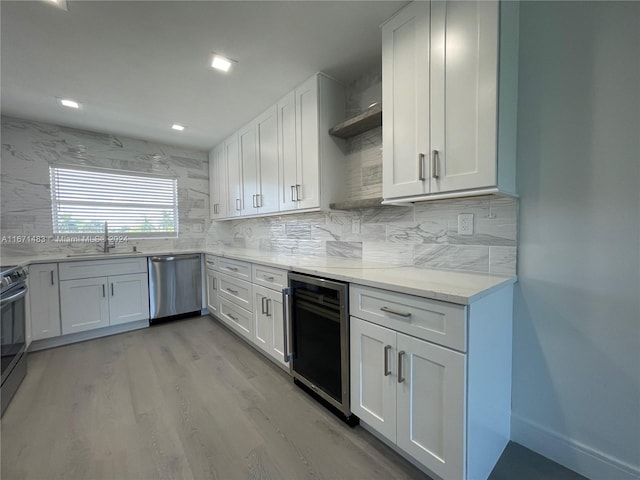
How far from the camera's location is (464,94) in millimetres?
1319

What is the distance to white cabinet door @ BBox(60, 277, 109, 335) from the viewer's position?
2830 mm

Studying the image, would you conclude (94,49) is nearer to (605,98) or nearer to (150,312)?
(150,312)

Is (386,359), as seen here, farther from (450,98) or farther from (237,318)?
(237,318)

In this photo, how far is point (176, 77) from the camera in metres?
2.25

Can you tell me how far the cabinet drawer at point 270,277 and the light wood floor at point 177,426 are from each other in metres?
0.72

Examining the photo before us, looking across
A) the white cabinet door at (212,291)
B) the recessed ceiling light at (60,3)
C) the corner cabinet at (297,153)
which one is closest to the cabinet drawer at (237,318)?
the white cabinet door at (212,291)

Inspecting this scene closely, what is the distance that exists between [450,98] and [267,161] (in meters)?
1.95

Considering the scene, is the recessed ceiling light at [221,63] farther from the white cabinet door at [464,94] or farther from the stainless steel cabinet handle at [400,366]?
the stainless steel cabinet handle at [400,366]

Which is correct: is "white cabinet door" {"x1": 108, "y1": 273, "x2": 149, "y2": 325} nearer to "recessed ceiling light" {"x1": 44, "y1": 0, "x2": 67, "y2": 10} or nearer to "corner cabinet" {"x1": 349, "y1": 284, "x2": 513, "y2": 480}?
"recessed ceiling light" {"x1": 44, "y1": 0, "x2": 67, "y2": 10}

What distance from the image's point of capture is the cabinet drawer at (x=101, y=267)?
9.32 feet

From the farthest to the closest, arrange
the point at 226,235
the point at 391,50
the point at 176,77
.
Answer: the point at 226,235, the point at 176,77, the point at 391,50

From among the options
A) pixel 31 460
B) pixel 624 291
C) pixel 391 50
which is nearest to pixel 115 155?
pixel 31 460

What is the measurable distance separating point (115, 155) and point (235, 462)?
12.9ft

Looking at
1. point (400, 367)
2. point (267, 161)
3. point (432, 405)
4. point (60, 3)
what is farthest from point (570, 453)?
point (60, 3)
